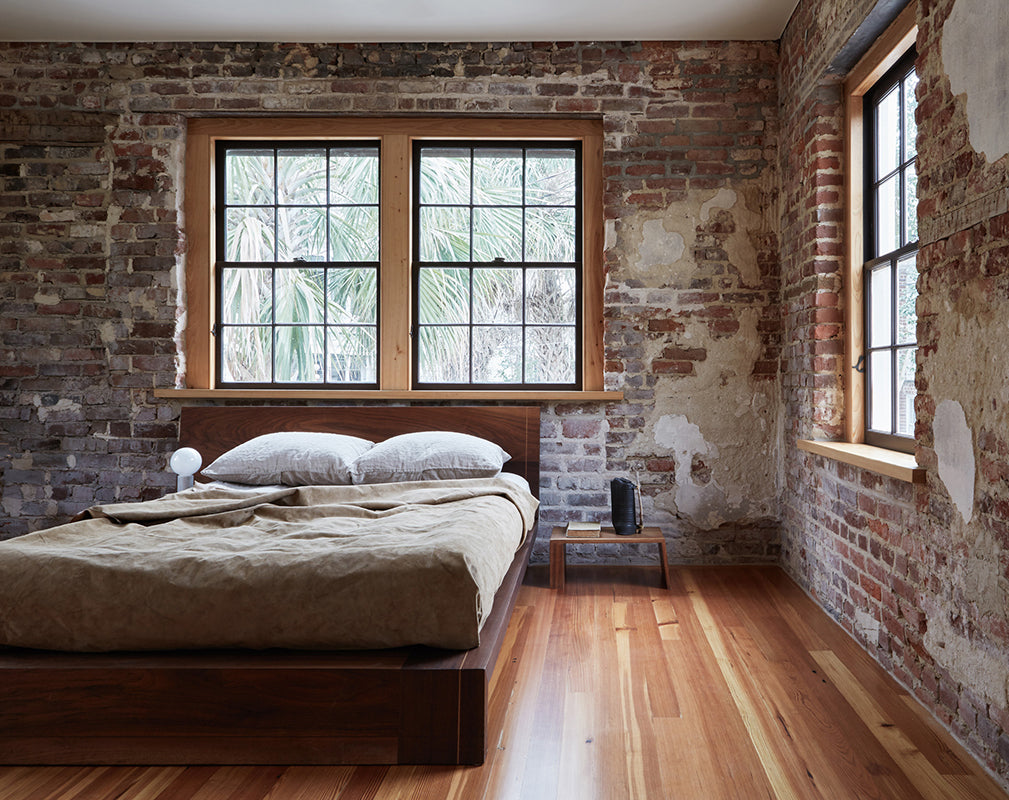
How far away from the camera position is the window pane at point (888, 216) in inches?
125

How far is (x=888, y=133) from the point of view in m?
3.29

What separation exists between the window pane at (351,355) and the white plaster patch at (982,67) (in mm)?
3199

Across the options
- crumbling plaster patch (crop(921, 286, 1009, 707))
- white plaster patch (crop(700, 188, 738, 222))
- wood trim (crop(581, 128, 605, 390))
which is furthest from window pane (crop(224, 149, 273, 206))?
crumbling plaster patch (crop(921, 286, 1009, 707))

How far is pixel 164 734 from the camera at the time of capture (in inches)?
79.0

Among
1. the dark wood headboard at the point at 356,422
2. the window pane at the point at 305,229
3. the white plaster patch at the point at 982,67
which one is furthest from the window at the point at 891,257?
the window pane at the point at 305,229

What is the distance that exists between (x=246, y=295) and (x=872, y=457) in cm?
356

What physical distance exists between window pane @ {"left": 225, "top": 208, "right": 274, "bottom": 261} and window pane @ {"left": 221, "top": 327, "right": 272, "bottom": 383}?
1.49 feet

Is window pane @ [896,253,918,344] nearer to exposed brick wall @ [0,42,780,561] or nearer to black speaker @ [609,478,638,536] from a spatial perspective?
exposed brick wall @ [0,42,780,561]

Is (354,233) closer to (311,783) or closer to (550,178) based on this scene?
(550,178)

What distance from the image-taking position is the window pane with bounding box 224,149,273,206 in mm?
4566

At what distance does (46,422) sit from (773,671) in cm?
415

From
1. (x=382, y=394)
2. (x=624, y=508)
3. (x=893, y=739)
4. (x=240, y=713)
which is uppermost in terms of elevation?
(x=382, y=394)

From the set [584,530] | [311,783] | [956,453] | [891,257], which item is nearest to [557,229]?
[584,530]

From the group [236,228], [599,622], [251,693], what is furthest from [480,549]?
[236,228]
